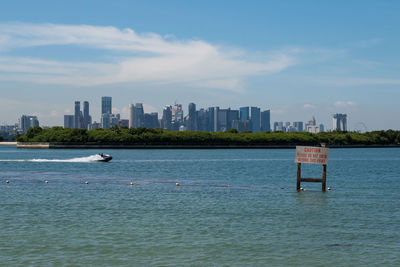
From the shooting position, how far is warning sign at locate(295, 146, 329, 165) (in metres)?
47.1

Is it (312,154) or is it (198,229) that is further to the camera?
(312,154)

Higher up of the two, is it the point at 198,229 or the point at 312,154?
the point at 312,154

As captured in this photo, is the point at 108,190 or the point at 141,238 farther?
the point at 108,190

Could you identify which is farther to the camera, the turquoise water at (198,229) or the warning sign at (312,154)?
the warning sign at (312,154)

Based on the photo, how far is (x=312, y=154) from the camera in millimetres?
47438

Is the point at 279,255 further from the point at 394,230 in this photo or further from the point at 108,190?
the point at 108,190

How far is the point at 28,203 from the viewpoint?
38.6 meters

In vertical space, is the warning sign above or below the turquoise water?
above

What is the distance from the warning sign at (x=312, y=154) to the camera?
4706 cm

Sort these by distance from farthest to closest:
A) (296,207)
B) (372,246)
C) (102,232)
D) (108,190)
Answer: (108,190)
(296,207)
(102,232)
(372,246)

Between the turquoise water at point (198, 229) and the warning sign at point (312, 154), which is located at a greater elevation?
the warning sign at point (312, 154)

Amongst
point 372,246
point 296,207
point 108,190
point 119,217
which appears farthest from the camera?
point 108,190

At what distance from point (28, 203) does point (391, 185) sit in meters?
36.7

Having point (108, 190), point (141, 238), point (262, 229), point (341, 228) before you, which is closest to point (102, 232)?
point (141, 238)
